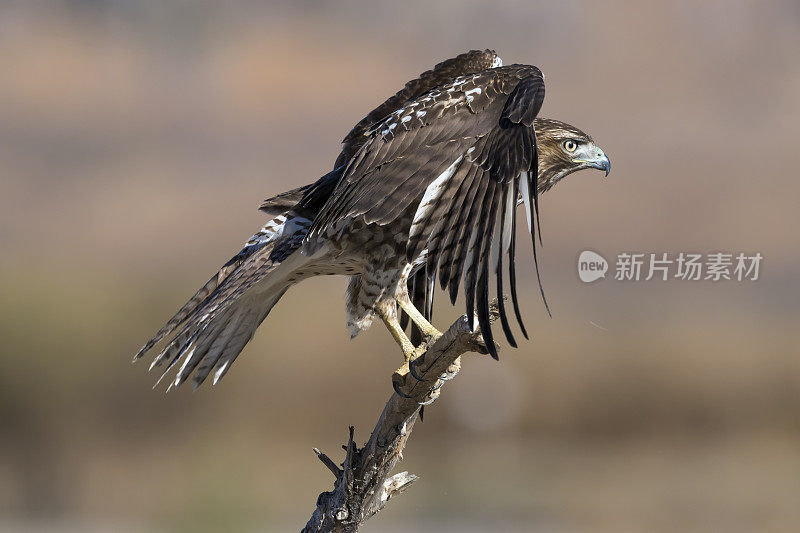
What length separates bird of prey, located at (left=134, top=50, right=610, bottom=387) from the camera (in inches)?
148

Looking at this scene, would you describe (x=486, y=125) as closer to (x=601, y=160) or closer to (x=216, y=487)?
(x=601, y=160)

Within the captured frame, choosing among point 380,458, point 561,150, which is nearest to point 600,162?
point 561,150

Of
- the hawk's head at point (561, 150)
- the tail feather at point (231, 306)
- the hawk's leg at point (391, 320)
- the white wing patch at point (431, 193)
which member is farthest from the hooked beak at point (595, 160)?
the tail feather at point (231, 306)

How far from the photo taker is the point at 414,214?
163 inches

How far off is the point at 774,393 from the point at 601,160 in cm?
1177

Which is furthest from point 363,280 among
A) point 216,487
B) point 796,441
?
point 796,441

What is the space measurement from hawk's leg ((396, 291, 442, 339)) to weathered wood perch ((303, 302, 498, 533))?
0.13m

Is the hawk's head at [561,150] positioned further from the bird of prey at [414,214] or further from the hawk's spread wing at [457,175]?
the hawk's spread wing at [457,175]

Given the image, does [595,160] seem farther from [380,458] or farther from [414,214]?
[380,458]

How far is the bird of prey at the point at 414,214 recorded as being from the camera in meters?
3.76

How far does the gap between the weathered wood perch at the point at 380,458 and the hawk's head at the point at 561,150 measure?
107cm

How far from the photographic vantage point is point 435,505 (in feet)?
41.0

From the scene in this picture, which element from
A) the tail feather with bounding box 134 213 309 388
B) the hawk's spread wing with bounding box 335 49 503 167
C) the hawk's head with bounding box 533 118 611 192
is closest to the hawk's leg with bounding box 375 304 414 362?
the tail feather with bounding box 134 213 309 388

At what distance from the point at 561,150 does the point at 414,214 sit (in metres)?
0.87
